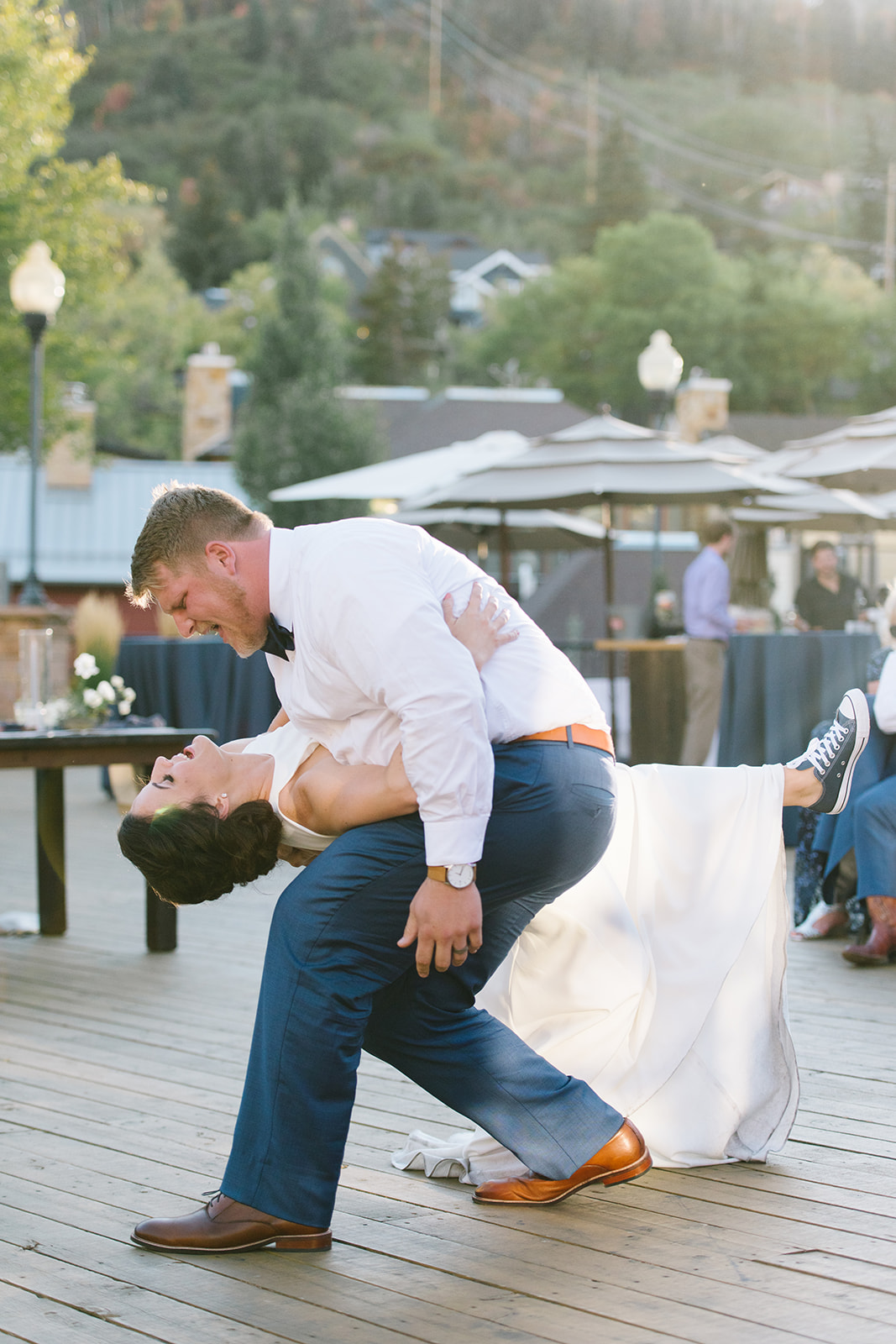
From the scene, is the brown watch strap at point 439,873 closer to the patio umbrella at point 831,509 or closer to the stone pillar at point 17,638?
A: the patio umbrella at point 831,509

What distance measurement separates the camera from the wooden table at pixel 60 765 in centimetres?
574

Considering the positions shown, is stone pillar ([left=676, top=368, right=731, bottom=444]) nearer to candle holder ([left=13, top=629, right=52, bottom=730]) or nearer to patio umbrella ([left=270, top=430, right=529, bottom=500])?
patio umbrella ([left=270, top=430, right=529, bottom=500])

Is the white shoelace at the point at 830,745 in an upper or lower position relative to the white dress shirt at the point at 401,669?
lower

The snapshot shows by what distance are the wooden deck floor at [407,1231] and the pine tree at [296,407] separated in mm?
30315

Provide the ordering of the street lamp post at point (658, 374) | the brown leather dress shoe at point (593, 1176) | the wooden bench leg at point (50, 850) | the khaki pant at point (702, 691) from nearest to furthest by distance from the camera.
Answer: the brown leather dress shoe at point (593, 1176) < the wooden bench leg at point (50, 850) < the khaki pant at point (702, 691) < the street lamp post at point (658, 374)

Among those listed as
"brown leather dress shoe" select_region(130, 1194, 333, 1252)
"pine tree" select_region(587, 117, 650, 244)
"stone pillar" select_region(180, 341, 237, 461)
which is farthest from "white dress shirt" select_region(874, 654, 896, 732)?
"pine tree" select_region(587, 117, 650, 244)

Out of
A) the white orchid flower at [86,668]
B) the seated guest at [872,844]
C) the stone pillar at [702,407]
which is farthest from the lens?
the stone pillar at [702,407]

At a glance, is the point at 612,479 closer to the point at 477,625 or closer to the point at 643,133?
the point at 477,625

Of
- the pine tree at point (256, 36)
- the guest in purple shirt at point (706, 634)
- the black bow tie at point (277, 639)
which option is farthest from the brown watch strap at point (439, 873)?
the pine tree at point (256, 36)

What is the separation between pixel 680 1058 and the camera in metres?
3.21

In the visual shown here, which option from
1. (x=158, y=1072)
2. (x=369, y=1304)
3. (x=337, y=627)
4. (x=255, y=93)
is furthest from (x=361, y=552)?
(x=255, y=93)

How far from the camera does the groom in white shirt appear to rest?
2566 millimetres

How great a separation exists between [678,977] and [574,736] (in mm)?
679

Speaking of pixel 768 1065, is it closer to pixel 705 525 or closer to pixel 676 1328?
pixel 676 1328
